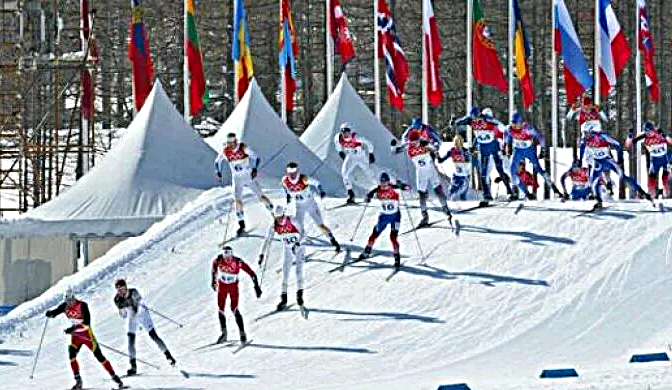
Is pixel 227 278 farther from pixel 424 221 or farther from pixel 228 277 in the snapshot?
pixel 424 221

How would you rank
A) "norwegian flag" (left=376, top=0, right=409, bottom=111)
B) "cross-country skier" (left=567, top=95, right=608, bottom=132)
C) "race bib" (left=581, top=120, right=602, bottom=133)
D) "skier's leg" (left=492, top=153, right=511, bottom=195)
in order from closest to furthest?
"race bib" (left=581, top=120, right=602, bottom=133)
"cross-country skier" (left=567, top=95, right=608, bottom=132)
"skier's leg" (left=492, top=153, right=511, bottom=195)
"norwegian flag" (left=376, top=0, right=409, bottom=111)

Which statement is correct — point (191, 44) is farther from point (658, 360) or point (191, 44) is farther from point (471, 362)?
point (658, 360)

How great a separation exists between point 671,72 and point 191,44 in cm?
2711

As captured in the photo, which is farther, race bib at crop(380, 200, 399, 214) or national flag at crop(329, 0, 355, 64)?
national flag at crop(329, 0, 355, 64)

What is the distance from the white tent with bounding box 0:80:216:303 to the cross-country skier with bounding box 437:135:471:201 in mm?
5078

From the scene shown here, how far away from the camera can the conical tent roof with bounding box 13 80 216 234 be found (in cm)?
3161

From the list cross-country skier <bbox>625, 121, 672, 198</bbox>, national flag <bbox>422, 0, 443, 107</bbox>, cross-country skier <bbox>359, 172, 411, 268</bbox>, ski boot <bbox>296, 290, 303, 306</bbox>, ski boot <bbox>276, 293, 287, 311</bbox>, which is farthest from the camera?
national flag <bbox>422, 0, 443, 107</bbox>

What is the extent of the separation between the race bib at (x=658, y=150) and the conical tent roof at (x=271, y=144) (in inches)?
298

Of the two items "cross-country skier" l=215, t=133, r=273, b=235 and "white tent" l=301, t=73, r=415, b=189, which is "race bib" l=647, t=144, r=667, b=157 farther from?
"white tent" l=301, t=73, r=415, b=189

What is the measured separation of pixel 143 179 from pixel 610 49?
10.7 m

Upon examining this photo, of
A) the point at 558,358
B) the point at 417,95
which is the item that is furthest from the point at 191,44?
the point at 417,95

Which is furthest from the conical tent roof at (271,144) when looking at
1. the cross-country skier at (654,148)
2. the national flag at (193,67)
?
the cross-country skier at (654,148)

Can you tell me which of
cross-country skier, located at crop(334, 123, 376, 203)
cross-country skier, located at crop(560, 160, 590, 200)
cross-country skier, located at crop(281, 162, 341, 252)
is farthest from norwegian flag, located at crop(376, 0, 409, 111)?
cross-country skier, located at crop(281, 162, 341, 252)

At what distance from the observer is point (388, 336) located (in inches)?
917
